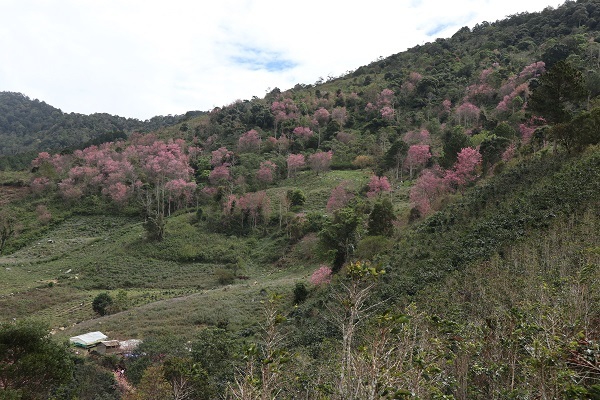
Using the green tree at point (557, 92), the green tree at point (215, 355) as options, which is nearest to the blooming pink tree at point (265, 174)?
the green tree at point (557, 92)

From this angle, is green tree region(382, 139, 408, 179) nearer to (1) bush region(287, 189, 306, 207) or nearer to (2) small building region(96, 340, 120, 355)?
(1) bush region(287, 189, 306, 207)

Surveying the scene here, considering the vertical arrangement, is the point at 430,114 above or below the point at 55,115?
below

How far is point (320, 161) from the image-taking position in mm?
48250

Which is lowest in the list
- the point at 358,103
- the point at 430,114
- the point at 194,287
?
the point at 194,287

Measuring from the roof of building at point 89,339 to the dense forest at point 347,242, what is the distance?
4.57 feet

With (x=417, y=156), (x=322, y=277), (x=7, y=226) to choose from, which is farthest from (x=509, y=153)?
(x=7, y=226)

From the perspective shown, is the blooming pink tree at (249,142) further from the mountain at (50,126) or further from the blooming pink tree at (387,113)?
the mountain at (50,126)

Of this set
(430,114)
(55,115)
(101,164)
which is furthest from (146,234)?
(55,115)

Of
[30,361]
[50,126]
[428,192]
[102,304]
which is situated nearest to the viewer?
[30,361]

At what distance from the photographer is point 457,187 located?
27.5 meters

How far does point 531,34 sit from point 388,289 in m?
73.2

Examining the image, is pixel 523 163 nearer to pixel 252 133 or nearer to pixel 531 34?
pixel 252 133

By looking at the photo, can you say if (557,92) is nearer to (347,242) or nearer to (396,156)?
(347,242)

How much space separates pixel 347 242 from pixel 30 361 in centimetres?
1744
